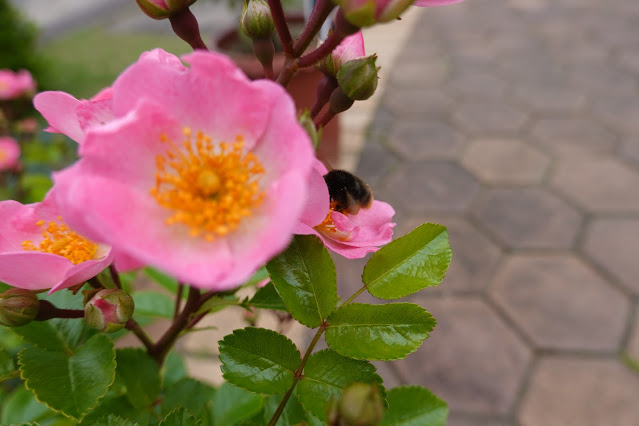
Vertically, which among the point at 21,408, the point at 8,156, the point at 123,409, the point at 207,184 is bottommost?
the point at 21,408

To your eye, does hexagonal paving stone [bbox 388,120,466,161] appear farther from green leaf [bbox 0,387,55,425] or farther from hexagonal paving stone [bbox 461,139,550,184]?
green leaf [bbox 0,387,55,425]

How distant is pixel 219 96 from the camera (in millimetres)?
329

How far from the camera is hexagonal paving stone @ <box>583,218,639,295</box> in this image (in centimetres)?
158

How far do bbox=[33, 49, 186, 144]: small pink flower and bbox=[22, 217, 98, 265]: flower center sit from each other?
97 millimetres

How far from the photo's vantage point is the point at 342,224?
39cm

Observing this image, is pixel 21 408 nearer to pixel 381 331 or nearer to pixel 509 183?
pixel 381 331

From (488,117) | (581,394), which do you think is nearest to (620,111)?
(488,117)

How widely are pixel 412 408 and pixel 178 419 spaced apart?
0.21 m

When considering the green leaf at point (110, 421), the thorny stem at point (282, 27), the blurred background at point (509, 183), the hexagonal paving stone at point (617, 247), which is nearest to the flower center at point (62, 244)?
the green leaf at point (110, 421)

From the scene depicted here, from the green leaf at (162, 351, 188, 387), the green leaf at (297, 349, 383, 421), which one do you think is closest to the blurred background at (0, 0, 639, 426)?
the green leaf at (162, 351, 188, 387)

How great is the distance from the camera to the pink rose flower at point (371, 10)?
302 mm

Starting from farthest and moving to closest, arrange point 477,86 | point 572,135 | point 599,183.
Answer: point 477,86 < point 572,135 < point 599,183

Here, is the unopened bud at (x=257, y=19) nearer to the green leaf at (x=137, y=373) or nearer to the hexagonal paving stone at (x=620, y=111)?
the green leaf at (x=137, y=373)

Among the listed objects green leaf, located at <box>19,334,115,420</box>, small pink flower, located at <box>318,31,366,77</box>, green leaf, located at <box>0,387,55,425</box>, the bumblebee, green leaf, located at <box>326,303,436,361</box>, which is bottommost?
green leaf, located at <box>0,387,55,425</box>
